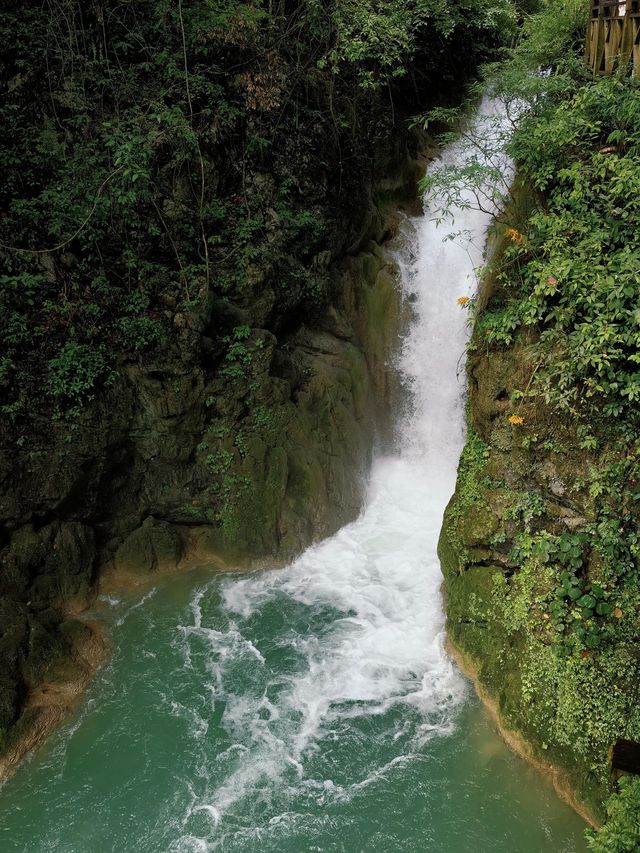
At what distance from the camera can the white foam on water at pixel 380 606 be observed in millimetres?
6371

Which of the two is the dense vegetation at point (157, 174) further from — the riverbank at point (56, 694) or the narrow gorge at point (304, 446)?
the riverbank at point (56, 694)

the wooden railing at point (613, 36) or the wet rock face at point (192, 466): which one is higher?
the wooden railing at point (613, 36)

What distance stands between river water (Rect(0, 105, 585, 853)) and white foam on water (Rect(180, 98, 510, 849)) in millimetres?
26

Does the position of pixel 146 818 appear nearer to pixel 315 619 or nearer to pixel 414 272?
pixel 315 619

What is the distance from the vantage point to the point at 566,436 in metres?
6.60

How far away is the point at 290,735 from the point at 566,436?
476cm

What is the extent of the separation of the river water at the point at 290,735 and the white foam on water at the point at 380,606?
0.03 m

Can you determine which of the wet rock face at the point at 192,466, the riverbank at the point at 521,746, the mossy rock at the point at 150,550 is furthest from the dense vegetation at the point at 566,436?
the mossy rock at the point at 150,550

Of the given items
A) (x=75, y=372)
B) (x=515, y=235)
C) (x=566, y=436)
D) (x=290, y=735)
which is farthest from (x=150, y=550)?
(x=515, y=235)

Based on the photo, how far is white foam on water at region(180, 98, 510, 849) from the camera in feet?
20.9

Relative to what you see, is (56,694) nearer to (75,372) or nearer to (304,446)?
(75,372)

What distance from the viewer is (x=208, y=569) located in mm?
9328

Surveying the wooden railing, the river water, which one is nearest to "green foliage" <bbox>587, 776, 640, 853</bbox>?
the river water

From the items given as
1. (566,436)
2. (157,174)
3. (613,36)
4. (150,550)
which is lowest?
(150,550)
